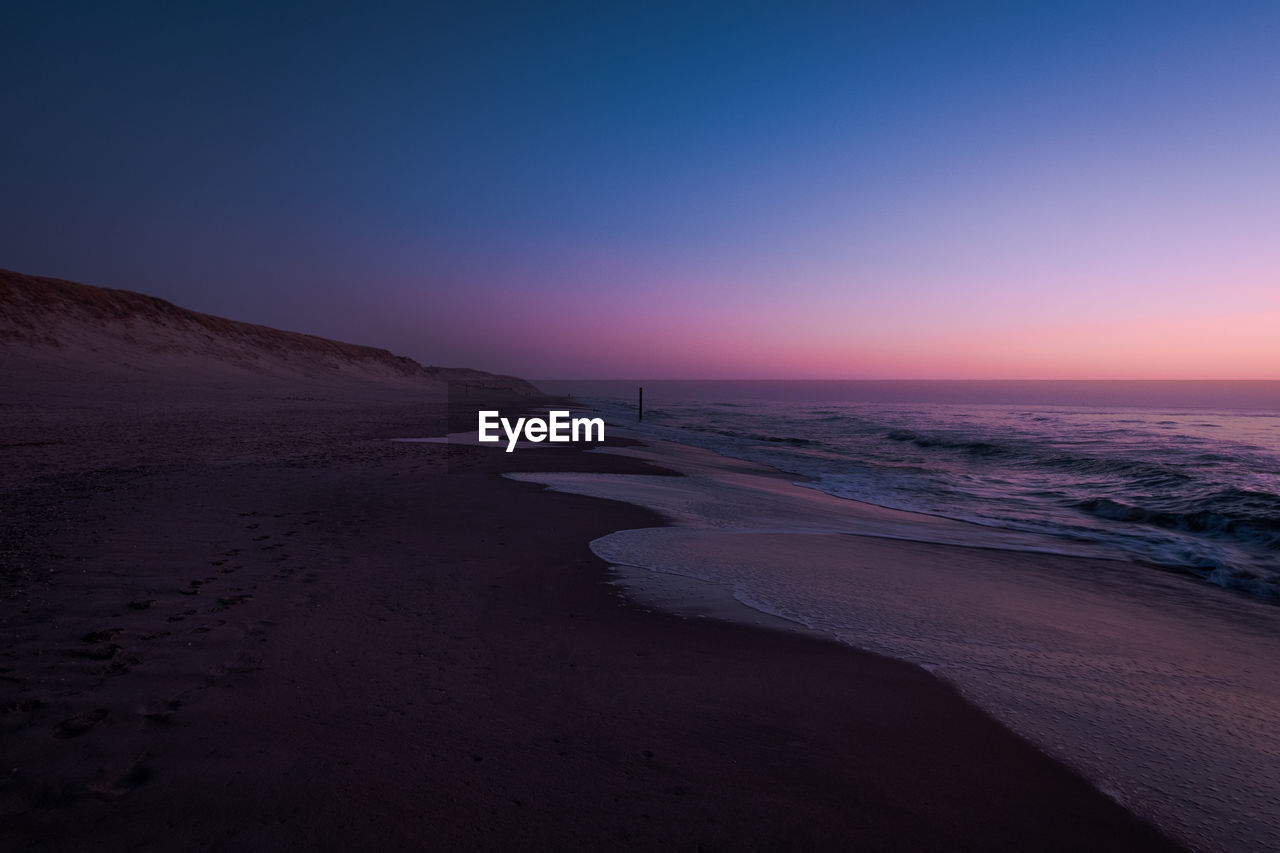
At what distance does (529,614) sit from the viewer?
471 cm

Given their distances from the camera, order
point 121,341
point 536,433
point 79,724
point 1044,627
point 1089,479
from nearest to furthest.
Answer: point 79,724 → point 1044,627 → point 1089,479 → point 536,433 → point 121,341

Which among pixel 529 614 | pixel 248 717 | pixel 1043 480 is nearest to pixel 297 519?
pixel 529 614

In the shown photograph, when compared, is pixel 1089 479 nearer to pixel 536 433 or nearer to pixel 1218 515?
pixel 1218 515

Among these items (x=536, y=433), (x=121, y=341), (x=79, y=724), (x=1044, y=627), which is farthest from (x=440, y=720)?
(x=121, y=341)

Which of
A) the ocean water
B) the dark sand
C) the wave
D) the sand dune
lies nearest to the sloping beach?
the dark sand

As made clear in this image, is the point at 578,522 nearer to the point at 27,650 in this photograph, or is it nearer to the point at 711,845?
the point at 27,650

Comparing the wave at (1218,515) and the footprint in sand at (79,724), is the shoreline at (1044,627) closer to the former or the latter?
the footprint in sand at (79,724)

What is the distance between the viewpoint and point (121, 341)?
132 ft

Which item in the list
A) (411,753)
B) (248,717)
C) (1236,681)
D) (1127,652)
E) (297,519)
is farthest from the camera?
(297,519)

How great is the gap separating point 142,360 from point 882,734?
159 feet

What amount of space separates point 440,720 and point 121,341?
166 feet

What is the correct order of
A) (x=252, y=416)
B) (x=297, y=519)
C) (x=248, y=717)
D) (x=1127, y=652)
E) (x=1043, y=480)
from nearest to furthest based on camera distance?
(x=248, y=717) → (x=1127, y=652) → (x=297, y=519) → (x=1043, y=480) → (x=252, y=416)

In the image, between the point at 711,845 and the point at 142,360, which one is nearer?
the point at 711,845

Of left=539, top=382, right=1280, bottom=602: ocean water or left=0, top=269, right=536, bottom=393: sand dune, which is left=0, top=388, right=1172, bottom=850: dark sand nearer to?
left=539, top=382, right=1280, bottom=602: ocean water
